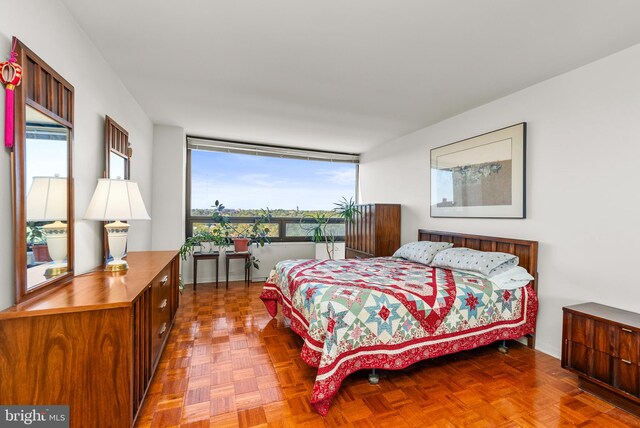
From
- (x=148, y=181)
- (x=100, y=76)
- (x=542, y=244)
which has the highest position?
(x=100, y=76)

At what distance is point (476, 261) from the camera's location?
2816mm

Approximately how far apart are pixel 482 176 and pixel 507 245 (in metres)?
0.80

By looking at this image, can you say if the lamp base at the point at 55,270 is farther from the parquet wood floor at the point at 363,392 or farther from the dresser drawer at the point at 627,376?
the dresser drawer at the point at 627,376

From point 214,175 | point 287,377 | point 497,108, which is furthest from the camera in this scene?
point 214,175

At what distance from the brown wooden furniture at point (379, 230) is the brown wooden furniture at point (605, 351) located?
2.43 metres

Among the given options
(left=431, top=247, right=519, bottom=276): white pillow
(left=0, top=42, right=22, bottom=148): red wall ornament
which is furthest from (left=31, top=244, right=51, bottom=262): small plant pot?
(left=431, top=247, right=519, bottom=276): white pillow

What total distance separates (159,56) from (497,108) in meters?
3.28

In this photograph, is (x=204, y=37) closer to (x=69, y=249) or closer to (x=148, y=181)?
(x=69, y=249)

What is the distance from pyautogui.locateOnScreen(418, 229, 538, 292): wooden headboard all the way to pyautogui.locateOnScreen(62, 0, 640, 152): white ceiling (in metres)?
1.50

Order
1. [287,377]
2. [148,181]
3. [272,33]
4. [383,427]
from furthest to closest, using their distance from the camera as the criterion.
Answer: [148,181], [287,377], [272,33], [383,427]

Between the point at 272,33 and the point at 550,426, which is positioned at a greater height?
the point at 272,33

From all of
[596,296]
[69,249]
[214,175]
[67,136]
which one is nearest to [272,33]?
[67,136]

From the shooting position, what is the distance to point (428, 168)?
4055mm

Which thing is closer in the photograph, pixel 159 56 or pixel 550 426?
pixel 550 426
